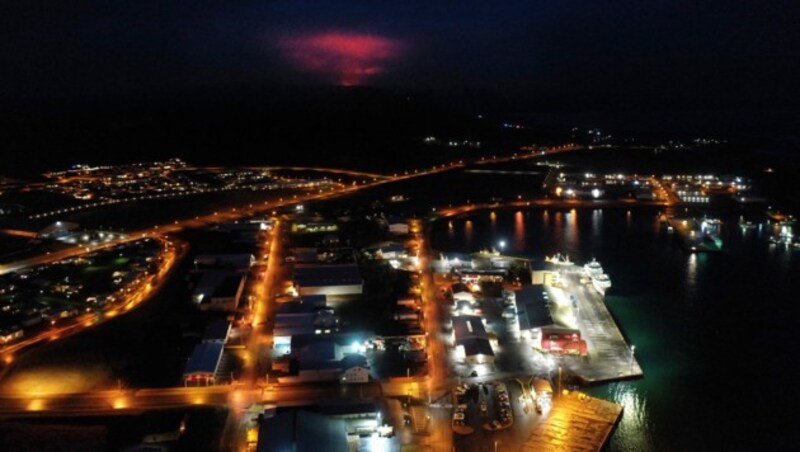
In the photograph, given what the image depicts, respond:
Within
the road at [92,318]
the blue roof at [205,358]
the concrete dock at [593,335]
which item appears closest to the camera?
the blue roof at [205,358]

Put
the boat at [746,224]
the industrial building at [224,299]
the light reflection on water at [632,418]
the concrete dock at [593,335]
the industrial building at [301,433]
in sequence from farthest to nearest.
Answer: the boat at [746,224], the industrial building at [224,299], the concrete dock at [593,335], the light reflection on water at [632,418], the industrial building at [301,433]

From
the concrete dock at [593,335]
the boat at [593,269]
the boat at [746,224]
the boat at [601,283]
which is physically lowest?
the concrete dock at [593,335]

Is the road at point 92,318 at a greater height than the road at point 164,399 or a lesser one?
greater

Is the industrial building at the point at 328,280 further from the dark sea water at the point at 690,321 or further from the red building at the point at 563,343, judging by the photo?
the red building at the point at 563,343

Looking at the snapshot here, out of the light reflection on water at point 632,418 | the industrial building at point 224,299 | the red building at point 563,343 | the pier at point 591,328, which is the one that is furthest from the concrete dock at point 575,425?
the industrial building at point 224,299

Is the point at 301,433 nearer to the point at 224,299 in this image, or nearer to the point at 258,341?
the point at 258,341

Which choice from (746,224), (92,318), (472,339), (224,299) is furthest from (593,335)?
(746,224)

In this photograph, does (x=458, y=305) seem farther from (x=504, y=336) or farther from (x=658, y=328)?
(x=658, y=328)

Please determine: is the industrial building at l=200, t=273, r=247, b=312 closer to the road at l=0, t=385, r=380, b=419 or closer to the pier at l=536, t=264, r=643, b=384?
the road at l=0, t=385, r=380, b=419
